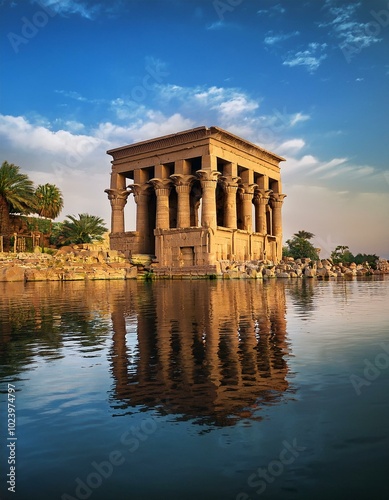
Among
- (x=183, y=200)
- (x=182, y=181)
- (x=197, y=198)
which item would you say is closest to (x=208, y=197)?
(x=183, y=200)

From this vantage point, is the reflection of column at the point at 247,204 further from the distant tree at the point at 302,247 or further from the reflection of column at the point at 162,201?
the distant tree at the point at 302,247

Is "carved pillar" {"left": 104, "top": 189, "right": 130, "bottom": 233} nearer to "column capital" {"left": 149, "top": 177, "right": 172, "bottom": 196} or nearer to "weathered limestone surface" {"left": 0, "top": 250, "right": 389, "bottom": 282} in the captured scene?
"column capital" {"left": 149, "top": 177, "right": 172, "bottom": 196}

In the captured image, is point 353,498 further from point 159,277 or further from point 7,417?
point 159,277

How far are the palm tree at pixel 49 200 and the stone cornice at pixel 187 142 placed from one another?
1343 centimetres

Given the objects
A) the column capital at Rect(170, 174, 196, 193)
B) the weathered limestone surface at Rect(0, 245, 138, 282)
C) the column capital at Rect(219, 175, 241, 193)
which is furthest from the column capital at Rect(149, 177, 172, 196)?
the weathered limestone surface at Rect(0, 245, 138, 282)

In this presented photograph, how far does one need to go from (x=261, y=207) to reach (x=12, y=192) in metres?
27.0

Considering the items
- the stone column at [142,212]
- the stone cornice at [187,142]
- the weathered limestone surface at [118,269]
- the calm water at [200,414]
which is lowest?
the calm water at [200,414]

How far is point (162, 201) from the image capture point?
4709 centimetres

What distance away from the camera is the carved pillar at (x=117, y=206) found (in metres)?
52.1

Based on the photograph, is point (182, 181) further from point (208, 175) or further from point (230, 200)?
point (230, 200)

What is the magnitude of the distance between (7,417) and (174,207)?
4845cm

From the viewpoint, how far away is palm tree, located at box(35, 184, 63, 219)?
61.2 m

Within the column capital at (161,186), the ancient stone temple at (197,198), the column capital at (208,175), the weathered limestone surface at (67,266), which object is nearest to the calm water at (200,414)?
the weathered limestone surface at (67,266)

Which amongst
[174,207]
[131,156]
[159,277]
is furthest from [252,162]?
[159,277]
